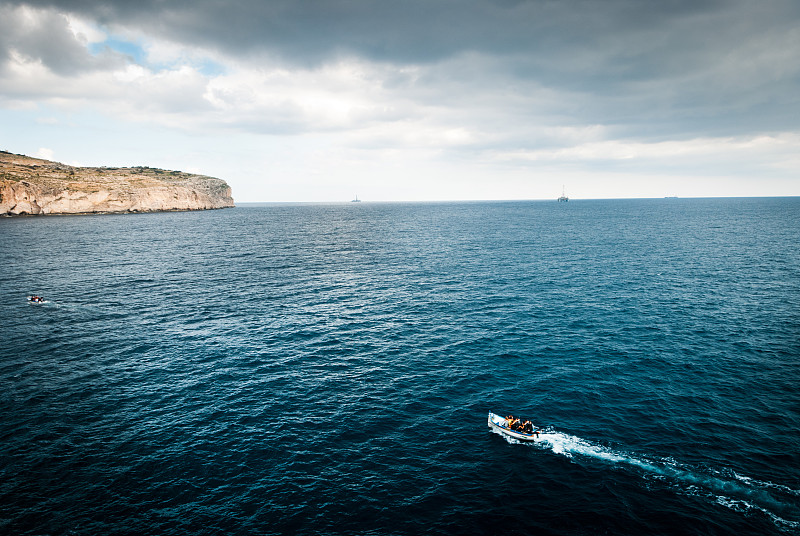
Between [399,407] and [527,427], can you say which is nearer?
[527,427]

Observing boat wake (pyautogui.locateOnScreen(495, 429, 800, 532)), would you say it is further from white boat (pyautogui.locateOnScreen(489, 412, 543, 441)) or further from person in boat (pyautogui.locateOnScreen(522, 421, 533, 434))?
person in boat (pyautogui.locateOnScreen(522, 421, 533, 434))

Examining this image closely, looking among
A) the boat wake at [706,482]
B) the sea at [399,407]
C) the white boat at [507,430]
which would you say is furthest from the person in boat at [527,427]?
the sea at [399,407]

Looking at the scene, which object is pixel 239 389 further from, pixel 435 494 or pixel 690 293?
pixel 690 293

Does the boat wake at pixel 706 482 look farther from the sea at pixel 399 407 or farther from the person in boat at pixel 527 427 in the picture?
the person in boat at pixel 527 427

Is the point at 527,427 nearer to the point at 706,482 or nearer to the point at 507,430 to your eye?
the point at 507,430

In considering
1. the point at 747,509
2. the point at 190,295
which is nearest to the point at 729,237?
the point at 747,509

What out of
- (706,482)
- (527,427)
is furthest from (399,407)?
(706,482)
